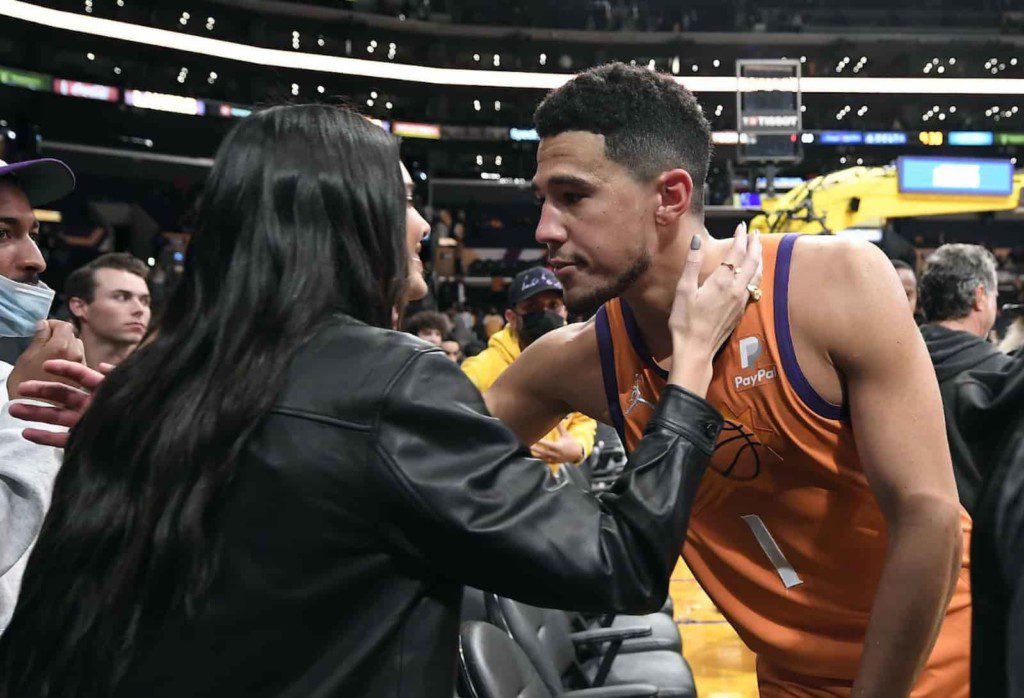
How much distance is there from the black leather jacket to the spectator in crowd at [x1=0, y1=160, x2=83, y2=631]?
58 cm

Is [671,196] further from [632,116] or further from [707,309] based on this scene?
[707,309]

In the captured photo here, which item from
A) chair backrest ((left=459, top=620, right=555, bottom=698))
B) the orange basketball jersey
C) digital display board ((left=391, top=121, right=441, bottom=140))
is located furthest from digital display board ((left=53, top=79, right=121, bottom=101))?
the orange basketball jersey

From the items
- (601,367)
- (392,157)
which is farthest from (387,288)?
(601,367)

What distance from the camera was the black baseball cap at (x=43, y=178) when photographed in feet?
7.68

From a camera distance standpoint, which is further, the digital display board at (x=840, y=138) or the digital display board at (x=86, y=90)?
the digital display board at (x=840, y=138)

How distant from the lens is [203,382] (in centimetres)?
114

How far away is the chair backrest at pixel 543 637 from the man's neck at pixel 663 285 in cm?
140

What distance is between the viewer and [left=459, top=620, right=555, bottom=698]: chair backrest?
2.30 meters

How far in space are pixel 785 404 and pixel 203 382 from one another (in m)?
0.99

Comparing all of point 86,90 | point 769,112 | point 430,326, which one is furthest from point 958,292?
point 86,90

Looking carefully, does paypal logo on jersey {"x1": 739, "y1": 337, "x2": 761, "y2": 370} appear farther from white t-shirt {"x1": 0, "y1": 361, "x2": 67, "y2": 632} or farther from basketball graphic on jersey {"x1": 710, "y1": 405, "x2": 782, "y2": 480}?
white t-shirt {"x1": 0, "y1": 361, "x2": 67, "y2": 632}

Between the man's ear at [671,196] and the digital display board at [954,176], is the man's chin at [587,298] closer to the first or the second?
the man's ear at [671,196]

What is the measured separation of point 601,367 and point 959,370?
2339mm

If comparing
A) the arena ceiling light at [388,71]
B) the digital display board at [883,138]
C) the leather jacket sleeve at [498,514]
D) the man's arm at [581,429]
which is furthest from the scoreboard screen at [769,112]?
the digital display board at [883,138]
